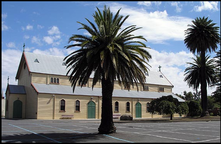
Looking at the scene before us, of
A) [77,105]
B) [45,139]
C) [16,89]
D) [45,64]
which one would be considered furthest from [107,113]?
[45,64]

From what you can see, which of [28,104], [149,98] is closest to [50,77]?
[28,104]

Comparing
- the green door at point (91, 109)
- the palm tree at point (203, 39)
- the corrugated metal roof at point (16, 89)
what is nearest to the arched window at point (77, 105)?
the green door at point (91, 109)

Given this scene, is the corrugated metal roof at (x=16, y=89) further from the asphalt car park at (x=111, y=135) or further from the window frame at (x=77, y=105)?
the asphalt car park at (x=111, y=135)

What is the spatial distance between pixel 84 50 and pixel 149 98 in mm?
40298

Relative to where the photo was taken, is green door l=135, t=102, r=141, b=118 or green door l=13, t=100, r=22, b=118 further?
green door l=135, t=102, r=141, b=118

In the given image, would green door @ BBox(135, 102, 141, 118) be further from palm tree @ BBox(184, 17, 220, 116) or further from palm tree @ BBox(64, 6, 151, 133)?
palm tree @ BBox(64, 6, 151, 133)

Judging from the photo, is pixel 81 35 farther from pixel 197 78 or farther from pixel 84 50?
pixel 197 78

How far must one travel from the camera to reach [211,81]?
5734 cm

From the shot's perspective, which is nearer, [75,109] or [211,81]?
[75,109]

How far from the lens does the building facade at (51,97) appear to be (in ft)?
142

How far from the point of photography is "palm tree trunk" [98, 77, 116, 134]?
1886 centimetres

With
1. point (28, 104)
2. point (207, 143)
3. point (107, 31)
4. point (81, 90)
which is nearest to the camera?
point (207, 143)

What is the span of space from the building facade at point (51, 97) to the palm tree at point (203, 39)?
13.7 meters

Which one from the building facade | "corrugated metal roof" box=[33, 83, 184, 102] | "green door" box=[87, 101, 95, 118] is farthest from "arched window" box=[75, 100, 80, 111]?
"green door" box=[87, 101, 95, 118]
